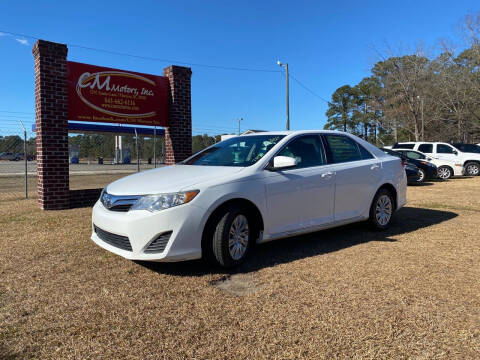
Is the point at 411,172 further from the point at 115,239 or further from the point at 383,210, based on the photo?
the point at 115,239

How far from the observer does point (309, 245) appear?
16.4 ft

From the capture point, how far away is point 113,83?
886 centimetres

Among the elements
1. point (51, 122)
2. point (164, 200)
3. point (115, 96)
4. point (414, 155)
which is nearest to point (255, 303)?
point (164, 200)

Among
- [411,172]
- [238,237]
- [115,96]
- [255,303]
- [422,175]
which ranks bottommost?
[255,303]

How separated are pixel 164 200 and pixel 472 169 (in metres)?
18.2

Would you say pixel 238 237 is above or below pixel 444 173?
below

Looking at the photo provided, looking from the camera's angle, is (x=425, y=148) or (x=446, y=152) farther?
(x=425, y=148)

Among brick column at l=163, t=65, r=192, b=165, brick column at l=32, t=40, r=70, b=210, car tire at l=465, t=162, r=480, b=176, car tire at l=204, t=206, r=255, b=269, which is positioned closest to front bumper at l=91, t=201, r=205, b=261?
car tire at l=204, t=206, r=255, b=269

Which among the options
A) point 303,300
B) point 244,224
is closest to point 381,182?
point 244,224

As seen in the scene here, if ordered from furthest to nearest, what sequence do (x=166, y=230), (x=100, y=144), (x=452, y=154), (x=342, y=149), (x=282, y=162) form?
(x=100, y=144) < (x=452, y=154) < (x=342, y=149) < (x=282, y=162) < (x=166, y=230)

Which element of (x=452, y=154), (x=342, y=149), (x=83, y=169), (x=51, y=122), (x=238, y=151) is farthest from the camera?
(x=83, y=169)

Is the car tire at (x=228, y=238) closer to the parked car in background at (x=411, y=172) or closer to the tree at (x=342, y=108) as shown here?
the parked car in background at (x=411, y=172)

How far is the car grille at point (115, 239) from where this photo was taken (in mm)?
3697

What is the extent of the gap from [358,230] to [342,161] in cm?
136
